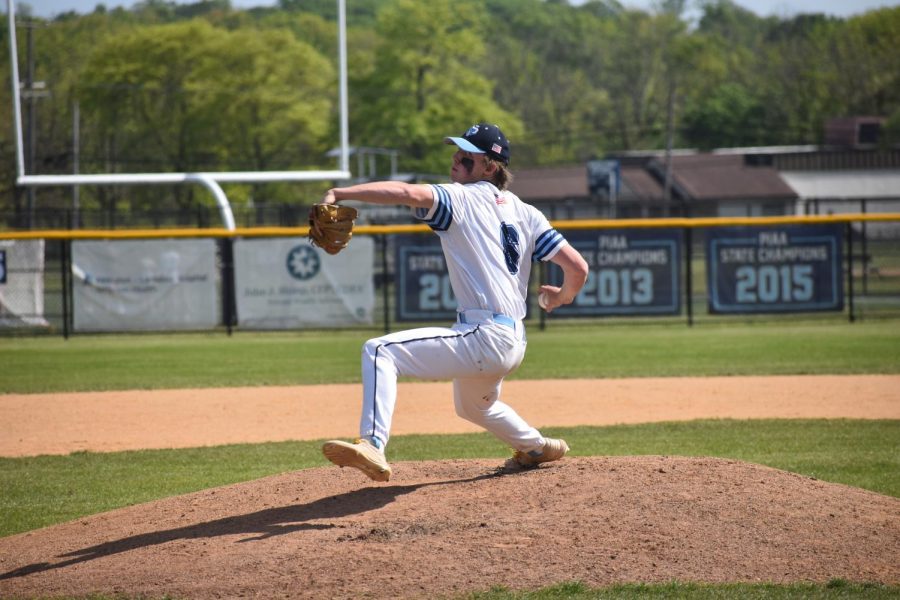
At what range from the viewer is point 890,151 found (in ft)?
168

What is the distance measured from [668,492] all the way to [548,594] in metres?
1.33

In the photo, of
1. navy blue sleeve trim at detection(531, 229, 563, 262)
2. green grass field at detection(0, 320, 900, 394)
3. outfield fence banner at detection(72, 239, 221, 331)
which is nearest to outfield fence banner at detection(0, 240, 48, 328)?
green grass field at detection(0, 320, 900, 394)

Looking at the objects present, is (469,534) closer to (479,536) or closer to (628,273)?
(479,536)

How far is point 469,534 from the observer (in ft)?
16.5

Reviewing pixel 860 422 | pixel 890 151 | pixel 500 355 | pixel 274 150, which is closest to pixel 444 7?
pixel 274 150

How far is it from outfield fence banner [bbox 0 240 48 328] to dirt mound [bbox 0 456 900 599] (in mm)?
14203

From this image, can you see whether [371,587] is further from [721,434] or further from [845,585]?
[721,434]

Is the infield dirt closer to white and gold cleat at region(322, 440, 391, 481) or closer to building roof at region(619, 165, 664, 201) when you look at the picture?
white and gold cleat at region(322, 440, 391, 481)

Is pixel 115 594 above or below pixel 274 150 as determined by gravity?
below

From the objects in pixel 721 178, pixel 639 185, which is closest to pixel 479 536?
pixel 639 185

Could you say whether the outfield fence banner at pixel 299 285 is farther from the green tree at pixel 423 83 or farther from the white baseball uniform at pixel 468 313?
the green tree at pixel 423 83

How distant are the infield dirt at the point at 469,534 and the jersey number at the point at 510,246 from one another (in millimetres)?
1155

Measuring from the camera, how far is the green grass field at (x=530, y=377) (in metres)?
7.01

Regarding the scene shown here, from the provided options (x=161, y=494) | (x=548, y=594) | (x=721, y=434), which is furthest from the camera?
(x=721, y=434)
